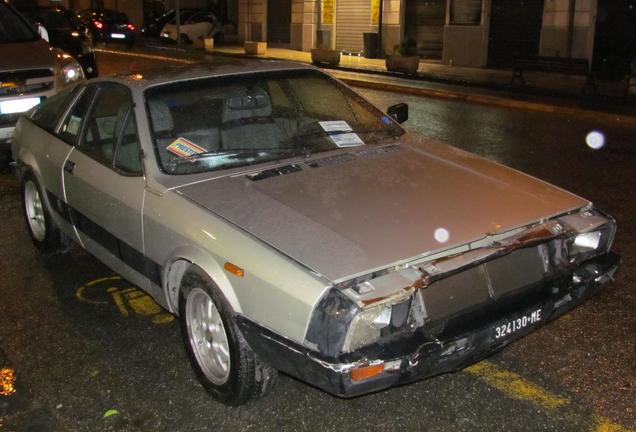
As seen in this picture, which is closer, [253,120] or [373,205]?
[373,205]

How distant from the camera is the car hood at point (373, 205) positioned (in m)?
2.96

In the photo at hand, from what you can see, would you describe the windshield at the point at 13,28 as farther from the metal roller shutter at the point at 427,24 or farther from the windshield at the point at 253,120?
the metal roller shutter at the point at 427,24

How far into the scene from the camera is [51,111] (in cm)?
511

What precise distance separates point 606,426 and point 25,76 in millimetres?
6935

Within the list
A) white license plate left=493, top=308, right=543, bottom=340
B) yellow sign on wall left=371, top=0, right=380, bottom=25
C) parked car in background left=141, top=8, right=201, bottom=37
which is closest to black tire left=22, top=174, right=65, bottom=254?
white license plate left=493, top=308, right=543, bottom=340

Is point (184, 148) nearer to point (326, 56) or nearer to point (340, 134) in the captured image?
point (340, 134)

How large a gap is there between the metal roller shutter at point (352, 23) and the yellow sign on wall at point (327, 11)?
29 centimetres

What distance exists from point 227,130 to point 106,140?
0.79 metres

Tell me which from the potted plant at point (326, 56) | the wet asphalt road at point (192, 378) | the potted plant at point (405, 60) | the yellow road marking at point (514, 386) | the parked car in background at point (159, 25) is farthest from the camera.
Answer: the parked car in background at point (159, 25)

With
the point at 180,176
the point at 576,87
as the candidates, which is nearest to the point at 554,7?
the point at 576,87

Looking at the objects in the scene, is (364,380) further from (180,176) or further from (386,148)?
(386,148)

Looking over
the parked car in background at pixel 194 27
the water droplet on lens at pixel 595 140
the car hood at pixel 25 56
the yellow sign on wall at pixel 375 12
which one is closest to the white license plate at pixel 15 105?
the car hood at pixel 25 56

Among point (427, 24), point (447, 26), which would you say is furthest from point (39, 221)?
point (427, 24)

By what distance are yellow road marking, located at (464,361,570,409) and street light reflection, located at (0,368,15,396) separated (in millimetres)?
2347
